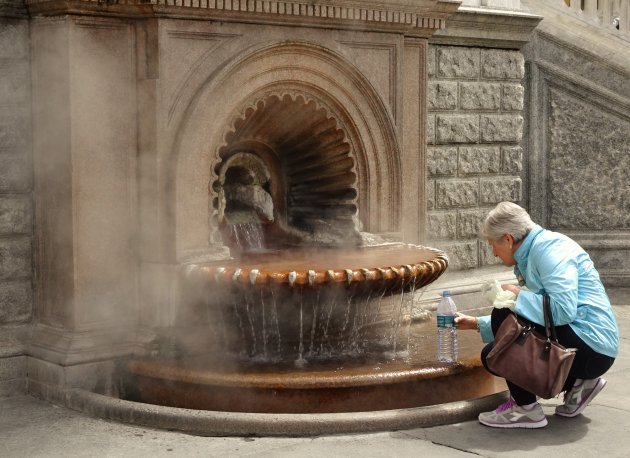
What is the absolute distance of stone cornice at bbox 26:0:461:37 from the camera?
22.8 feet

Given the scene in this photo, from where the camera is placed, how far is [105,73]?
7.05 metres

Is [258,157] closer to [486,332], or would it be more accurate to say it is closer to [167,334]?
[167,334]

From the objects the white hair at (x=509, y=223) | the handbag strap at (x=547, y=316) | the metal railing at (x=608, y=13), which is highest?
the metal railing at (x=608, y=13)

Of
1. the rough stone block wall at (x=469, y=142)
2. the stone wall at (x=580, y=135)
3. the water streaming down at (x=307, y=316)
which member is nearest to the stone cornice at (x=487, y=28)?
the rough stone block wall at (x=469, y=142)

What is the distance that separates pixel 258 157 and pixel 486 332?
2707mm

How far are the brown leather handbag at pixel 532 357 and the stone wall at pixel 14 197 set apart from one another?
3.03m

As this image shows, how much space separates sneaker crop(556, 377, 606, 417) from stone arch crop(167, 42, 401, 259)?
8.03 ft

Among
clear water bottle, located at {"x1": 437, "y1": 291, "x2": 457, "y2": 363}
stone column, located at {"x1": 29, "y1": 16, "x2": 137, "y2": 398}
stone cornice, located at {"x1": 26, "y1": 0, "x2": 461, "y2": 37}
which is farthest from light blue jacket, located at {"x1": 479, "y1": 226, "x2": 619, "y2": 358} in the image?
stone column, located at {"x1": 29, "y1": 16, "x2": 137, "y2": 398}

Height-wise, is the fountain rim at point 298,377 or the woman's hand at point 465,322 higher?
the woman's hand at point 465,322

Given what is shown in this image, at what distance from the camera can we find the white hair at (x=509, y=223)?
618 cm

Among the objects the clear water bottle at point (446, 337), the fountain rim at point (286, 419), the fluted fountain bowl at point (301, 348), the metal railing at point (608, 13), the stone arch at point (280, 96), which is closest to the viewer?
the fountain rim at point (286, 419)

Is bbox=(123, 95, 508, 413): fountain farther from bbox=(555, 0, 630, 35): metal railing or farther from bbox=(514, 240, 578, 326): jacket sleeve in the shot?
bbox=(555, 0, 630, 35): metal railing

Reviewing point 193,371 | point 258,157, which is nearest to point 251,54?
point 258,157

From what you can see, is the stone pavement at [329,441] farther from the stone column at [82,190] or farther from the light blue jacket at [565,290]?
the stone column at [82,190]
